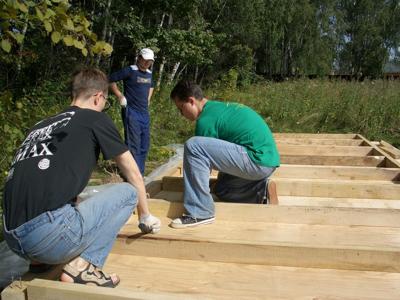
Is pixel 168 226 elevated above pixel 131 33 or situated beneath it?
situated beneath

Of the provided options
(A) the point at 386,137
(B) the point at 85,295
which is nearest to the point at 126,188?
(B) the point at 85,295

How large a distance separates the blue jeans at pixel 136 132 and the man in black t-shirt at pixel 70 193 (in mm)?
2884

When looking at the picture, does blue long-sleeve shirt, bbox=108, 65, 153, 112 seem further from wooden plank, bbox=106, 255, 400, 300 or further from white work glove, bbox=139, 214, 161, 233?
wooden plank, bbox=106, 255, 400, 300

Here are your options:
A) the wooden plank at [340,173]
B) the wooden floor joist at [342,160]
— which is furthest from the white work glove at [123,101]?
the wooden floor joist at [342,160]

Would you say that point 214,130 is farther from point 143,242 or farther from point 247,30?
point 247,30

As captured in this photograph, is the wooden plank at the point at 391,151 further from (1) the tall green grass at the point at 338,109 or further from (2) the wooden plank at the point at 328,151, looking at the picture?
(1) the tall green grass at the point at 338,109

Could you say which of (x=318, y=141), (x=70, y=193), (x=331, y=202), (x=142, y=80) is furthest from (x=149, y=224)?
(x=318, y=141)

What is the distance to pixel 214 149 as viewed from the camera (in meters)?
2.54

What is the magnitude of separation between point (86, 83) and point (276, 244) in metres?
1.27

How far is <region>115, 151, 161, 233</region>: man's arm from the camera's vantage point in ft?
6.31

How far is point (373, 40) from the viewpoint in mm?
32656

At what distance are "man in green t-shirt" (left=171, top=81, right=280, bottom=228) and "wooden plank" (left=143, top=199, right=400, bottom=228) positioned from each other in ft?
0.54

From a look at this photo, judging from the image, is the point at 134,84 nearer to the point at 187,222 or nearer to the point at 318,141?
the point at 318,141

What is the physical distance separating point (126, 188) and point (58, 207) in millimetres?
395
